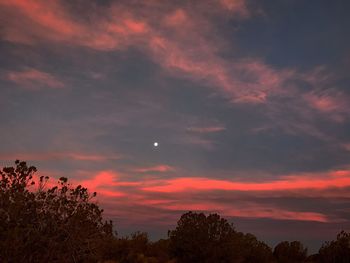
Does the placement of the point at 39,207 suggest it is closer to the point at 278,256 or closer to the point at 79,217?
the point at 79,217

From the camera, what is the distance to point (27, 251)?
1612 centimetres

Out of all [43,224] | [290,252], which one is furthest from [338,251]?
[43,224]

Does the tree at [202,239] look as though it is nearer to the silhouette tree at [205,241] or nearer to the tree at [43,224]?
the silhouette tree at [205,241]

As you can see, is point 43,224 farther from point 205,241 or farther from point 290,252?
point 290,252

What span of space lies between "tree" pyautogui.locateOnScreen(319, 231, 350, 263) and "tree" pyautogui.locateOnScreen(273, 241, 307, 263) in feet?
7.06

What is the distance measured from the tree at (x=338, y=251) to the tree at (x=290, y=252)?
84.7 inches

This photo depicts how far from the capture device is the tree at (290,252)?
4928 cm

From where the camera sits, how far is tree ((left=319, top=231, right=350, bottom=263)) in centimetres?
4688

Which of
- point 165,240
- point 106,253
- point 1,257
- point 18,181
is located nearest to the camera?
point 1,257

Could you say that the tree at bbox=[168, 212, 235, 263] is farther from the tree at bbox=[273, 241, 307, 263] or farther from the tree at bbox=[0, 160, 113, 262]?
the tree at bbox=[0, 160, 113, 262]

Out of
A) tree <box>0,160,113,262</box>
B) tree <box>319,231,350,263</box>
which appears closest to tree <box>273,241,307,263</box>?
tree <box>319,231,350,263</box>

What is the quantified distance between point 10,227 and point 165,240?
1244 inches

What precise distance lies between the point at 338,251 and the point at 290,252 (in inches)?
192

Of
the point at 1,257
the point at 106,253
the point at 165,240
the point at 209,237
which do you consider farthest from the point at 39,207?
the point at 165,240
